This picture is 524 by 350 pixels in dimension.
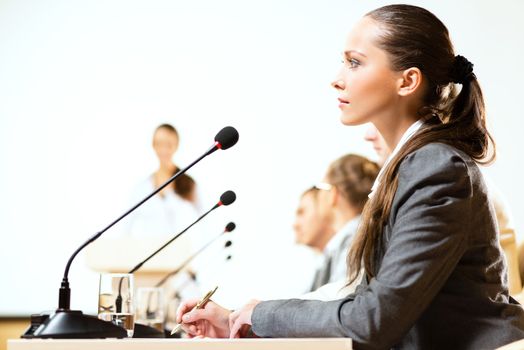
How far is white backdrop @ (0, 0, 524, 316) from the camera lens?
5.81 meters

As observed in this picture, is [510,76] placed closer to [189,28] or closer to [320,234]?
[320,234]

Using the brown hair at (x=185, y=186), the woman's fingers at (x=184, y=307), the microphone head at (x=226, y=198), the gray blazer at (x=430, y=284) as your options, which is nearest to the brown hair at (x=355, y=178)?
the brown hair at (x=185, y=186)

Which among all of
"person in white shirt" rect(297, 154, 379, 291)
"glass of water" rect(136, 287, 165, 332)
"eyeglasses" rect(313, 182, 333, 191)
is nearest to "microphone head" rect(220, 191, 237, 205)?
"glass of water" rect(136, 287, 165, 332)

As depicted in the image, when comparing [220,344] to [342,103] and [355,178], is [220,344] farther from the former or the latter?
[355,178]

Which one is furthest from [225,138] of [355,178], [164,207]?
[164,207]

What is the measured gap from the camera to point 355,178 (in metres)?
5.00

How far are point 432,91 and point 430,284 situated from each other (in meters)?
0.48

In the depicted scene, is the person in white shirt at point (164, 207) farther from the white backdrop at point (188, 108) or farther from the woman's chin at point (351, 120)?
the woman's chin at point (351, 120)

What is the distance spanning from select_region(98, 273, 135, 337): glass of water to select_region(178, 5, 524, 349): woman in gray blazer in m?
0.13

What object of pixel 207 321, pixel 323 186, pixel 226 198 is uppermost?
pixel 226 198

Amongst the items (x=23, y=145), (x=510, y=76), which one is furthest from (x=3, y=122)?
(x=510, y=76)

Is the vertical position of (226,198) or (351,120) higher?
(351,120)

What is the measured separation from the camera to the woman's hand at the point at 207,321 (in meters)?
1.56

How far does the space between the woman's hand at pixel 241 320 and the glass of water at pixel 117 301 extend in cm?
27
